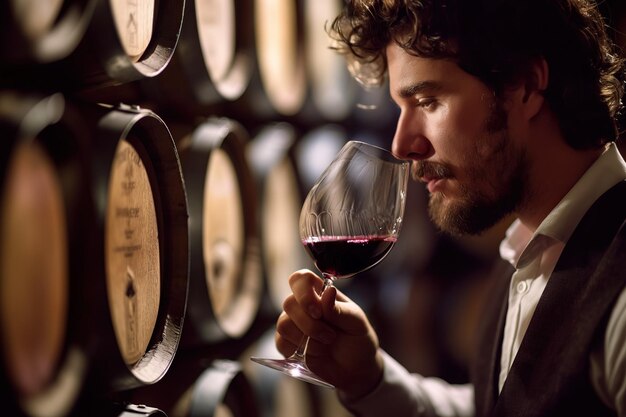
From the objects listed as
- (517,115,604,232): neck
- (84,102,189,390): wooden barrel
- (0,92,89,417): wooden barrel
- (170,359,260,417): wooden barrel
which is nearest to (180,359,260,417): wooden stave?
(170,359,260,417): wooden barrel

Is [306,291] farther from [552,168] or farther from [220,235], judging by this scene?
[552,168]

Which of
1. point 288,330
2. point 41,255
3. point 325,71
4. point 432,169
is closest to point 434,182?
point 432,169

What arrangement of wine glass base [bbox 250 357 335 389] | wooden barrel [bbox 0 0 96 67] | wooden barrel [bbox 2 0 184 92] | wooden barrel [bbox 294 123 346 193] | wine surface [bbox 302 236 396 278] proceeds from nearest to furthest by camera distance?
1. wooden barrel [bbox 0 0 96 67]
2. wooden barrel [bbox 2 0 184 92]
3. wine glass base [bbox 250 357 335 389]
4. wine surface [bbox 302 236 396 278]
5. wooden barrel [bbox 294 123 346 193]

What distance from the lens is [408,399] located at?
1840 mm

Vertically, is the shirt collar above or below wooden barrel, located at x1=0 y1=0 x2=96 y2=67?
below

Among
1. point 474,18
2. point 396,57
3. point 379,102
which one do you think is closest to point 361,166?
point 396,57

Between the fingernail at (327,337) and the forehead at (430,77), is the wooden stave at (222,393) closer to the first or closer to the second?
the fingernail at (327,337)

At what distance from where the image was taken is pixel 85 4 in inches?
40.2

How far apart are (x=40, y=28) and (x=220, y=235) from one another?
0.94 meters

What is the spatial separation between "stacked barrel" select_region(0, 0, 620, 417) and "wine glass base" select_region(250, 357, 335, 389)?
187 millimetres

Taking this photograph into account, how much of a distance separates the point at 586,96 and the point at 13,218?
A: 1.35 m

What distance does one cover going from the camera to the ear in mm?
1670

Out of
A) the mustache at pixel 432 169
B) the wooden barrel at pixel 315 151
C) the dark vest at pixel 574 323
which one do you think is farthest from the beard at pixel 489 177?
the wooden barrel at pixel 315 151

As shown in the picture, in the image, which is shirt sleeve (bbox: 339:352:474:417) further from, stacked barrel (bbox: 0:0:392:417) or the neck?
the neck
